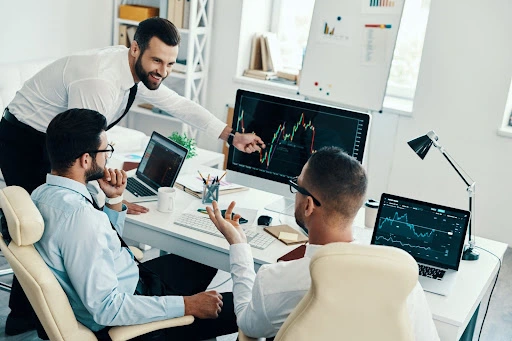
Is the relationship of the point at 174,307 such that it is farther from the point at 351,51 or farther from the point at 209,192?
the point at 351,51

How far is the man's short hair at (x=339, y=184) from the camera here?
6.14ft

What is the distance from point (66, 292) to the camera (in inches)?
79.4

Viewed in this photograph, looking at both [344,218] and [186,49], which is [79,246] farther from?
[186,49]

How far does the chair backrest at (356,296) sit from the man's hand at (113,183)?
3.84 feet

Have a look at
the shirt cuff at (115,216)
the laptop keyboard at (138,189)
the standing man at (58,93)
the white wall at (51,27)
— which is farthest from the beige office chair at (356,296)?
the white wall at (51,27)

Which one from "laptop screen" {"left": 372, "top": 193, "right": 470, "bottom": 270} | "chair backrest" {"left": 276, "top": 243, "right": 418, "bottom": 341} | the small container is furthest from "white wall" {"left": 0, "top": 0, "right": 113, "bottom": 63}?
"chair backrest" {"left": 276, "top": 243, "right": 418, "bottom": 341}

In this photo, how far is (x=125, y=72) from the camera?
2.84 meters

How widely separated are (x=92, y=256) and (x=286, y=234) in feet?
3.01

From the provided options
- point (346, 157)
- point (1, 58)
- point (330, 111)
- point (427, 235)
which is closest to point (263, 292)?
point (346, 157)

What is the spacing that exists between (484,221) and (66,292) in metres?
3.52

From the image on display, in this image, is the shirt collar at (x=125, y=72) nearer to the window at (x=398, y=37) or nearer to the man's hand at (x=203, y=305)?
the man's hand at (x=203, y=305)

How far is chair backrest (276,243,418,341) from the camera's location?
1.45 metres

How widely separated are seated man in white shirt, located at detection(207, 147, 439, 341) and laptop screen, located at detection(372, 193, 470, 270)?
536mm

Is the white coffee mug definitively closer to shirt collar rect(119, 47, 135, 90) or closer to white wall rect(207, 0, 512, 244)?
shirt collar rect(119, 47, 135, 90)
